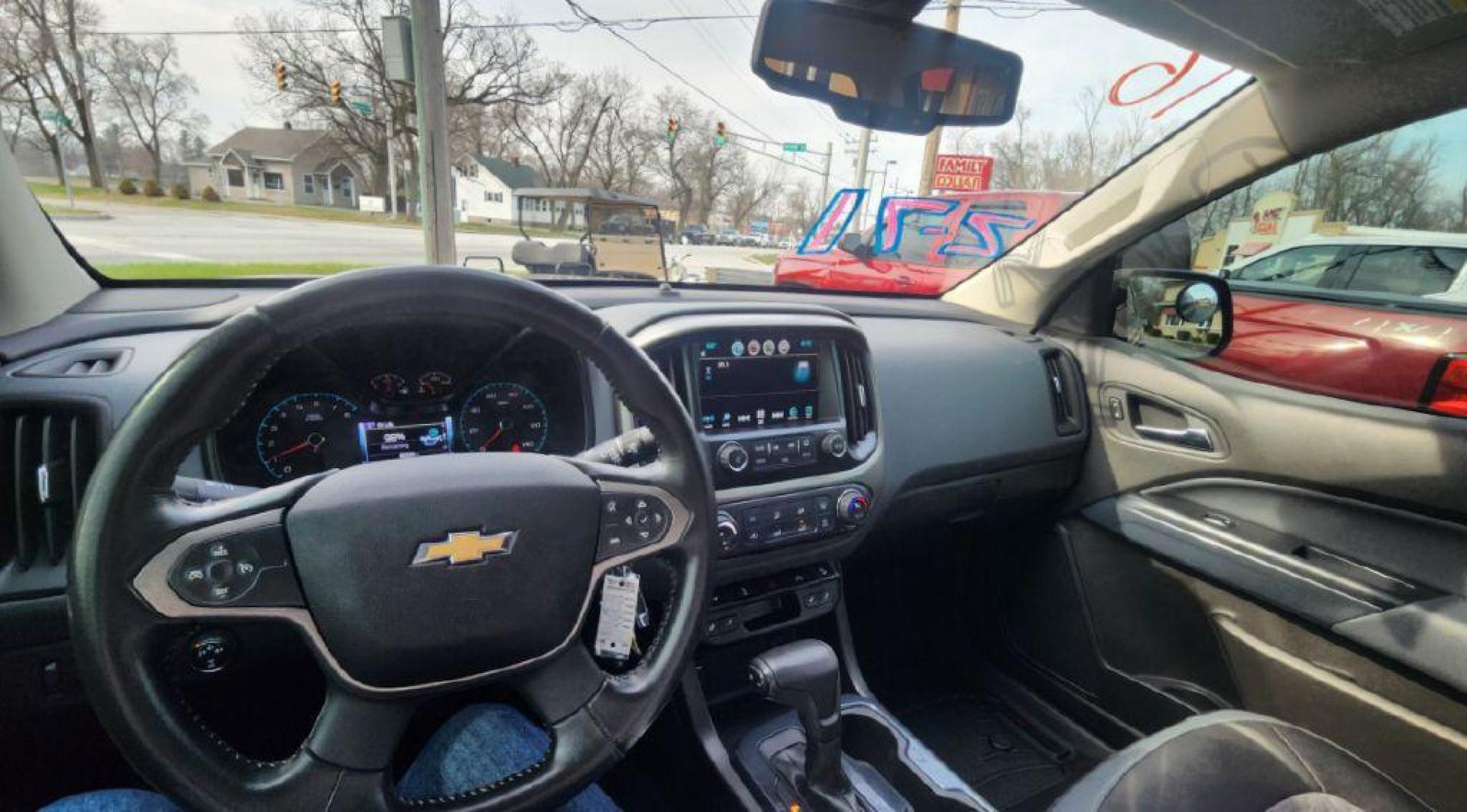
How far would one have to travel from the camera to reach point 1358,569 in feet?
6.00

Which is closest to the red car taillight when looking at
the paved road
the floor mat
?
the floor mat

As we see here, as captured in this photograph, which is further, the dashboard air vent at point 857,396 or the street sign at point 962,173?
the street sign at point 962,173

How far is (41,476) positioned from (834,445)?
63.8 inches

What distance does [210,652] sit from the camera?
1.27 meters

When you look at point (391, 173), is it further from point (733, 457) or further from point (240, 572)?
point (240, 572)

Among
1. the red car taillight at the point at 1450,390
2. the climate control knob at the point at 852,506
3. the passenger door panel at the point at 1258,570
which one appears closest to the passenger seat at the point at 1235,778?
the passenger door panel at the point at 1258,570

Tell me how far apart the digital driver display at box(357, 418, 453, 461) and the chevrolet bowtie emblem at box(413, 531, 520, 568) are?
0.48m

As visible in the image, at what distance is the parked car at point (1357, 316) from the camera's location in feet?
6.92

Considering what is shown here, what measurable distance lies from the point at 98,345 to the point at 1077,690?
2.79m

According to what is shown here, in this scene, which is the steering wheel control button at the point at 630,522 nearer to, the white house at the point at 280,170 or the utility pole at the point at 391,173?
the white house at the point at 280,170

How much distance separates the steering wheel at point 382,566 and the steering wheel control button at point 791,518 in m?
0.54

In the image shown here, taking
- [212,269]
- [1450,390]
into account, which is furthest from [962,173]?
[212,269]

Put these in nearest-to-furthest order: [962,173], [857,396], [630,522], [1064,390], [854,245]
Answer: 1. [630,522]
2. [857,396]
3. [1064,390]
4. [854,245]
5. [962,173]

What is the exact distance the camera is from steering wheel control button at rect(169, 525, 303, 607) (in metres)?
0.89
